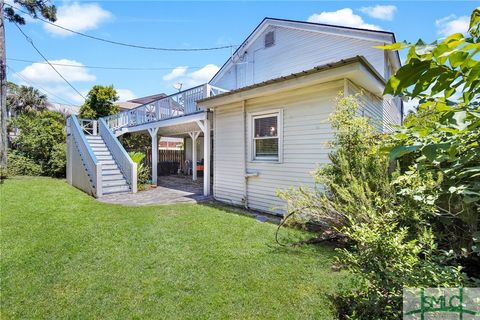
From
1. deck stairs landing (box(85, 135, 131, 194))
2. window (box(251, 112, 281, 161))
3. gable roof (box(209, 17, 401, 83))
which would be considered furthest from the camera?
deck stairs landing (box(85, 135, 131, 194))

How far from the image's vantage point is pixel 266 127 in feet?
23.2

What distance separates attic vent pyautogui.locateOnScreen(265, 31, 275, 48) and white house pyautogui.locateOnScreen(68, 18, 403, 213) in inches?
0.5

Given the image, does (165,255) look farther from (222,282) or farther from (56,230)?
(56,230)

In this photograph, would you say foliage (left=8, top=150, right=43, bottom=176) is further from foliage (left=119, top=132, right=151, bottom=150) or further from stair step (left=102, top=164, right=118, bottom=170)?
stair step (left=102, top=164, right=118, bottom=170)

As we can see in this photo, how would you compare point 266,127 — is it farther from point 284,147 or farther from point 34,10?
point 34,10

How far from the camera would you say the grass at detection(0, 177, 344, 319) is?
2740mm

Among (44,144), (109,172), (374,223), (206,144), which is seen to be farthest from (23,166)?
(374,223)

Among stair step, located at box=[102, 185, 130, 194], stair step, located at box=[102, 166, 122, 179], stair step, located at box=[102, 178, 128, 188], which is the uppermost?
stair step, located at box=[102, 166, 122, 179]

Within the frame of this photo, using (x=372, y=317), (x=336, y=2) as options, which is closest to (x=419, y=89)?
(x=372, y=317)

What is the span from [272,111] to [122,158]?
7.15m

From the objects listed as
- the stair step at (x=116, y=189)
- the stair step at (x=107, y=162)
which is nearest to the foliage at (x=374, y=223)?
the stair step at (x=116, y=189)

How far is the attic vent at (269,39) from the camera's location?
12048mm

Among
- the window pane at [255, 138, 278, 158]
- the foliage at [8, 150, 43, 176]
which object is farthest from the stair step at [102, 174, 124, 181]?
the foliage at [8, 150, 43, 176]

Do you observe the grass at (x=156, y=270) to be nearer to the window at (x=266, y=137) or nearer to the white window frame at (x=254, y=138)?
the white window frame at (x=254, y=138)
